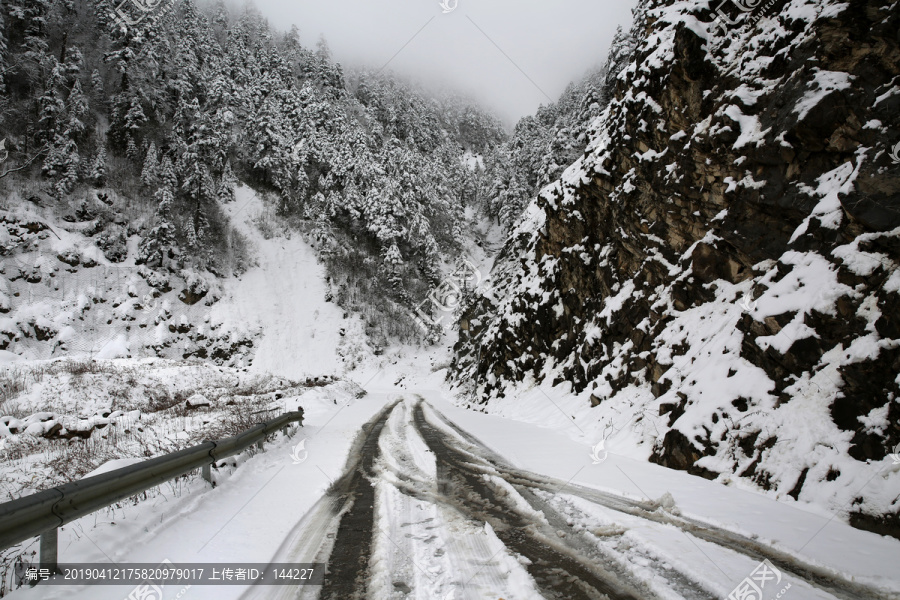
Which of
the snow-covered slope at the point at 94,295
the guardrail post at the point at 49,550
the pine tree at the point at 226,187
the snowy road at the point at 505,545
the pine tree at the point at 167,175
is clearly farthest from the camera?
the pine tree at the point at 226,187

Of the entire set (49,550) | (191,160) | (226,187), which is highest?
(191,160)

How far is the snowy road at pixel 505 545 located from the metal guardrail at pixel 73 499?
5.09 ft

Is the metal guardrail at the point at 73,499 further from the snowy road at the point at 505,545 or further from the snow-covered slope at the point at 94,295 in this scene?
the snow-covered slope at the point at 94,295

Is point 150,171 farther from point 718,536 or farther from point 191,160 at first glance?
point 718,536

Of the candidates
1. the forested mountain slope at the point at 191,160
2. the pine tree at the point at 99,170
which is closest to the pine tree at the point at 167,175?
the forested mountain slope at the point at 191,160

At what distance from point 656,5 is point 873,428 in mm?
14613

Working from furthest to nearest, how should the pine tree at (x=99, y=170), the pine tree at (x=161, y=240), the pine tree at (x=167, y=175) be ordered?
the pine tree at (x=167, y=175) → the pine tree at (x=99, y=170) → the pine tree at (x=161, y=240)

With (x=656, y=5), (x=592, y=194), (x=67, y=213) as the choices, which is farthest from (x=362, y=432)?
(x=67, y=213)

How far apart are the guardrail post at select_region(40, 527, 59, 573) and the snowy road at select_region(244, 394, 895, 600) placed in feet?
4.76

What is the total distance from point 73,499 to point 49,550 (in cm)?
36

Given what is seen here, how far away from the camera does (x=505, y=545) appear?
3814 mm

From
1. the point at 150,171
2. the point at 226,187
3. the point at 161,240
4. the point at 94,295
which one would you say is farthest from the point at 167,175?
the point at 94,295

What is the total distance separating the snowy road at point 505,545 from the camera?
3.04m

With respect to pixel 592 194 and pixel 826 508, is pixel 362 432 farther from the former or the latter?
pixel 592 194
